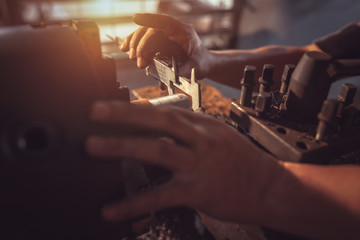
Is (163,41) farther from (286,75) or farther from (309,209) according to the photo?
(309,209)

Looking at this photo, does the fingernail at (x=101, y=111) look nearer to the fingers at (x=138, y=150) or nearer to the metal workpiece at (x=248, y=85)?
the fingers at (x=138, y=150)

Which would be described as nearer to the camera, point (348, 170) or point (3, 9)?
point (348, 170)

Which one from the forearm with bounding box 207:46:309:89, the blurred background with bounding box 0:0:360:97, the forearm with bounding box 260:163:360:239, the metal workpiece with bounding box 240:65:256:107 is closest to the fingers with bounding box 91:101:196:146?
the forearm with bounding box 260:163:360:239

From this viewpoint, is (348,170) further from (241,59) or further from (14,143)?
(241,59)

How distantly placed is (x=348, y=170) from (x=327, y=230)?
5.6 inches

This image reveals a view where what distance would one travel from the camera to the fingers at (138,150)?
0.36 meters

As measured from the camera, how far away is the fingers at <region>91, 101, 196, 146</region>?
37 centimetres

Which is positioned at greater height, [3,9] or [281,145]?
[3,9]

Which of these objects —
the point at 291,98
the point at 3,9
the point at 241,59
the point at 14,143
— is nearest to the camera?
the point at 14,143

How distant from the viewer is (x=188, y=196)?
0.41 meters

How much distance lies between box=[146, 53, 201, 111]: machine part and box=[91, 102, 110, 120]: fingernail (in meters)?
0.37

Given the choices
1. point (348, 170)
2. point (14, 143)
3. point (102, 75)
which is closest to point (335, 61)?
point (348, 170)

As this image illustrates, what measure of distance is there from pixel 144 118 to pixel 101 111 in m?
0.06

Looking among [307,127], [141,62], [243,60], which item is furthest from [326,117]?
[243,60]
